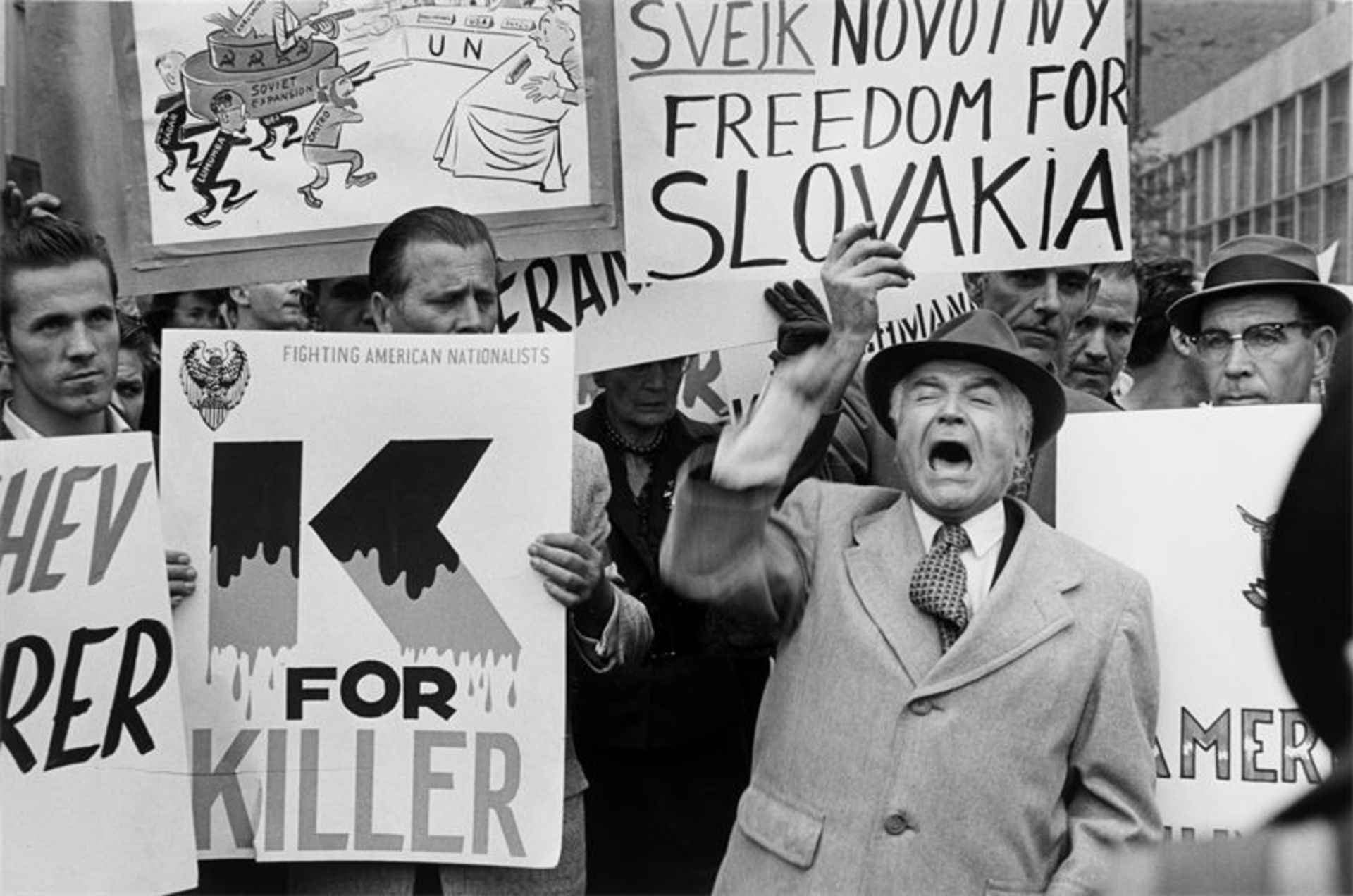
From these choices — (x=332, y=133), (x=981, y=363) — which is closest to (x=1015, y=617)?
(x=981, y=363)

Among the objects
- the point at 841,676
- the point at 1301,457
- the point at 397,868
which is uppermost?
the point at 1301,457

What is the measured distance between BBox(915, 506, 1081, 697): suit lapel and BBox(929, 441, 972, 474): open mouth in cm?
16

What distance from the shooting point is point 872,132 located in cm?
494

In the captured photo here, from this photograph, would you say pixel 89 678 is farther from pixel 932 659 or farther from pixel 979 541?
pixel 979 541

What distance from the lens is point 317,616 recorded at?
3.91 metres

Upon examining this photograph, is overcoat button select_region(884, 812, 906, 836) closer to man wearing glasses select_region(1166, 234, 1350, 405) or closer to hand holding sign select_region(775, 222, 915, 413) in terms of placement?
hand holding sign select_region(775, 222, 915, 413)

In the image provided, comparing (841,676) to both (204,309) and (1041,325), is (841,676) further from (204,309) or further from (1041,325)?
(204,309)

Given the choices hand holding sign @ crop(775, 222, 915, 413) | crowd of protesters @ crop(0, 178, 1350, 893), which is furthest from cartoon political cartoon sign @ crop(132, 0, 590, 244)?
hand holding sign @ crop(775, 222, 915, 413)

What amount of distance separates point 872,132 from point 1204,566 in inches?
58.2

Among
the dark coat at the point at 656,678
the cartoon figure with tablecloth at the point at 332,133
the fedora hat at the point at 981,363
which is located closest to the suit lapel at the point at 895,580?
the fedora hat at the point at 981,363

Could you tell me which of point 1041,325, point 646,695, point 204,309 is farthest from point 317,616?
point 1041,325

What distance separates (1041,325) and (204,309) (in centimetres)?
203

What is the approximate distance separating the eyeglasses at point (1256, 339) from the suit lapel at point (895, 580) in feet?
3.59

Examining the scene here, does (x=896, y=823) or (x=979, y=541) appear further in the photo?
(x=979, y=541)
